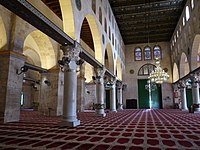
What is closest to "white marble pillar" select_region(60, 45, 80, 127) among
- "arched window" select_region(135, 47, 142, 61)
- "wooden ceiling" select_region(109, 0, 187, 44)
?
"wooden ceiling" select_region(109, 0, 187, 44)

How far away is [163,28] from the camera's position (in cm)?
2284

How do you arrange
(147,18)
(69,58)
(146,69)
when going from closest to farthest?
(69,58)
(147,18)
(146,69)

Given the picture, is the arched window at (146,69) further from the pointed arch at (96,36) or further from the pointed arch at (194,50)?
the pointed arch at (96,36)

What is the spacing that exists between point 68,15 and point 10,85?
4.38 meters

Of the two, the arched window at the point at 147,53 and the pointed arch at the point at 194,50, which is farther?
the arched window at the point at 147,53

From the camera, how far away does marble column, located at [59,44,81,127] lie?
7045 millimetres

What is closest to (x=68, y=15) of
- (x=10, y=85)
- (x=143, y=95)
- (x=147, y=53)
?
(x=10, y=85)

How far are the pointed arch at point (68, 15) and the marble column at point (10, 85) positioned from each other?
3151mm

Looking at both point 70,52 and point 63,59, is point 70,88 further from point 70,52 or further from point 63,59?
point 70,52

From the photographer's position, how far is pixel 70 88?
729cm

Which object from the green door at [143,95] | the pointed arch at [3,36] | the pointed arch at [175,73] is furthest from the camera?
the green door at [143,95]

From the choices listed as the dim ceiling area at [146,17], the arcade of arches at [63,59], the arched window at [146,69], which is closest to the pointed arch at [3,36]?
the arcade of arches at [63,59]

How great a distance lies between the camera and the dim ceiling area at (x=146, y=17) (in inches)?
677

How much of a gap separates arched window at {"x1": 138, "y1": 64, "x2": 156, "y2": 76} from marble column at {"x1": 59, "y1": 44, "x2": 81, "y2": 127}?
20.9m
